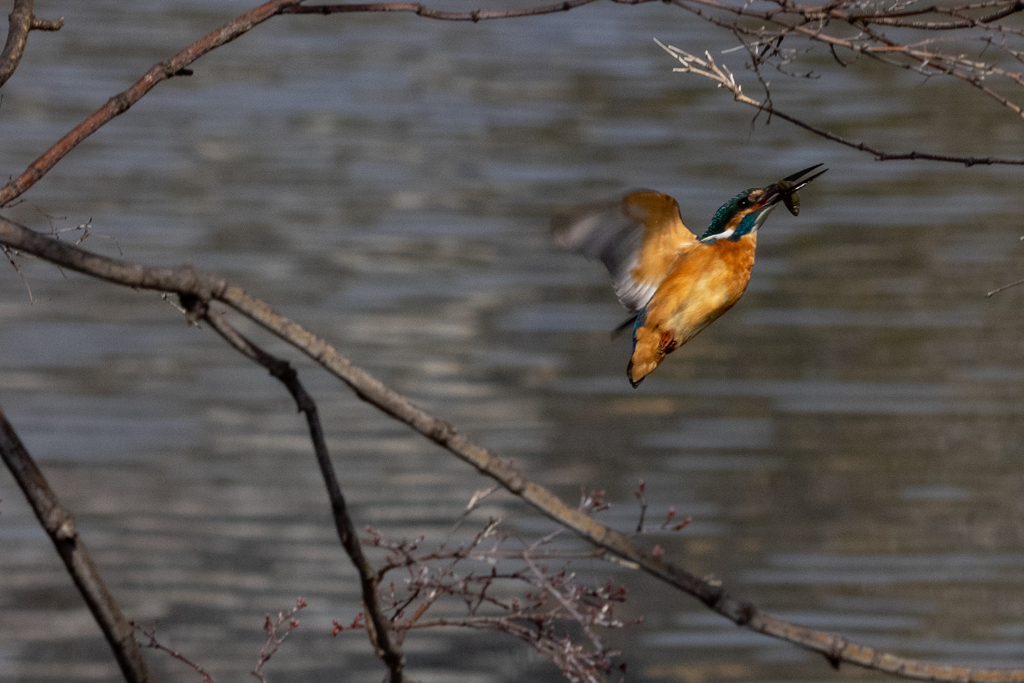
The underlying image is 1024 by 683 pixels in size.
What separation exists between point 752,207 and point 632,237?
0.21 m

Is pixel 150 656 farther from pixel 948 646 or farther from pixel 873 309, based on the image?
pixel 873 309

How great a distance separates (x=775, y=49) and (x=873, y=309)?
6.46m

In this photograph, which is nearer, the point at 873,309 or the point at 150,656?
the point at 150,656

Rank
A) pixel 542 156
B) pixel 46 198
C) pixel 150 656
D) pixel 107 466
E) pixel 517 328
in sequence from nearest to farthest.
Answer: pixel 150 656 → pixel 107 466 → pixel 517 328 → pixel 46 198 → pixel 542 156

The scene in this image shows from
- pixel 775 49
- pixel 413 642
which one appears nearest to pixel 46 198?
pixel 413 642

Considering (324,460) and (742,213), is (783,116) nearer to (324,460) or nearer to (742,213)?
(742,213)

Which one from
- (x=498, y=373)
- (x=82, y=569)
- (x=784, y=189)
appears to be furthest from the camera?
(x=498, y=373)

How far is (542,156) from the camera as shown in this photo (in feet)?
30.7

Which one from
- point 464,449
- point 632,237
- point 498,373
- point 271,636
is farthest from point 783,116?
→ point 498,373

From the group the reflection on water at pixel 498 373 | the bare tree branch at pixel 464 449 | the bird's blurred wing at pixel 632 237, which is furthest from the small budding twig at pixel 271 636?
the reflection on water at pixel 498 373

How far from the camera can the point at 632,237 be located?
137 centimetres

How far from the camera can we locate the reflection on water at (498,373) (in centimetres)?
542

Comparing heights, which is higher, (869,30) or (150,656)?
(869,30)

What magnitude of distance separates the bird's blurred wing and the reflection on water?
4.03 m
